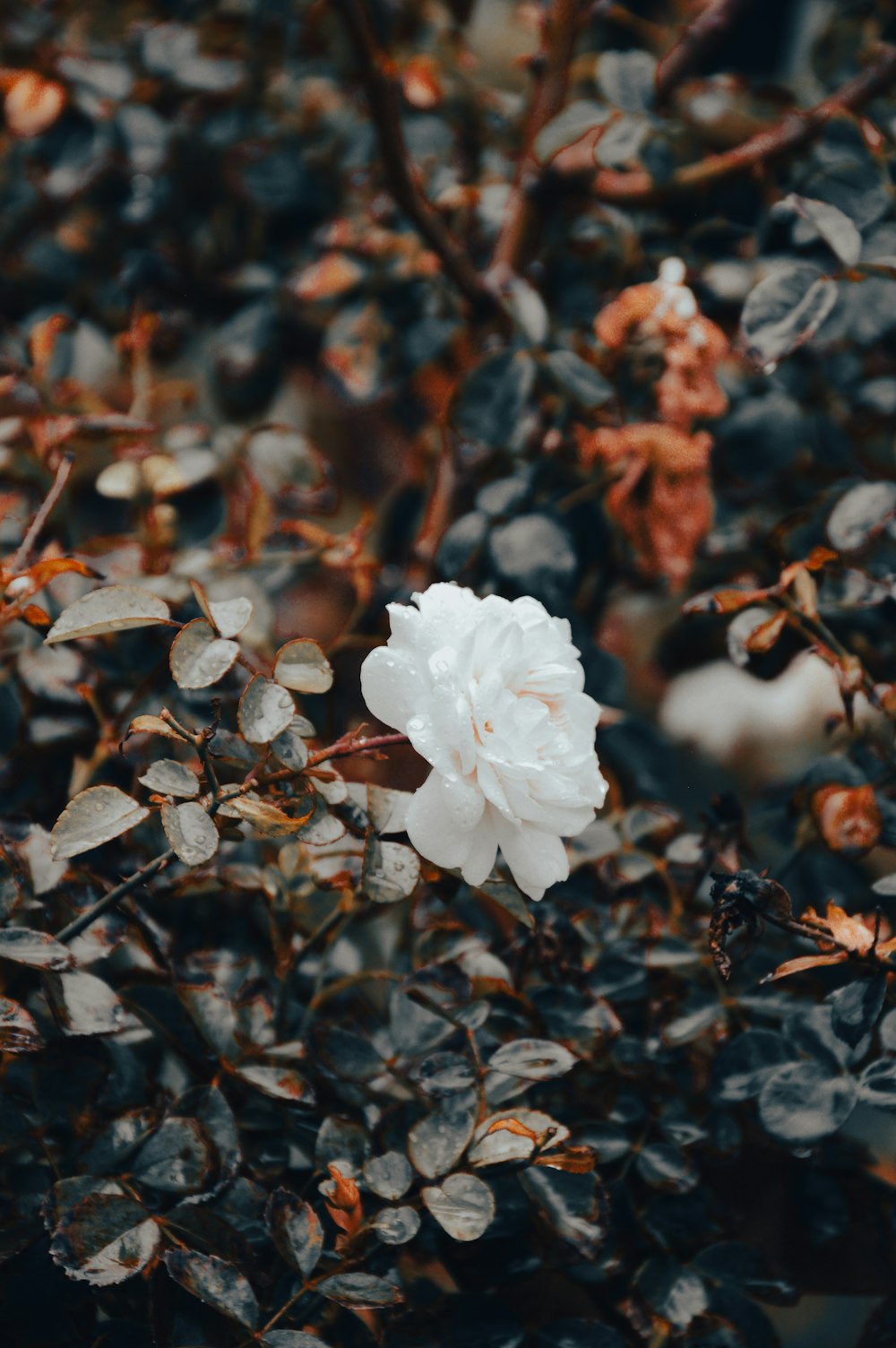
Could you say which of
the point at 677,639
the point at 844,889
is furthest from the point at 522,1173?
the point at 677,639

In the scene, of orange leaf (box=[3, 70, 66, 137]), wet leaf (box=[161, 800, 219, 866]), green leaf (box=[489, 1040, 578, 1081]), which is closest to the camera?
wet leaf (box=[161, 800, 219, 866])

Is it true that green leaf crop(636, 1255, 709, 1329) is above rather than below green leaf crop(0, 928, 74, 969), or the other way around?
below

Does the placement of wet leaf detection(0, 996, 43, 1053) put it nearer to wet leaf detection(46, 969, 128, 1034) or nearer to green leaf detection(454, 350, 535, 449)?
wet leaf detection(46, 969, 128, 1034)

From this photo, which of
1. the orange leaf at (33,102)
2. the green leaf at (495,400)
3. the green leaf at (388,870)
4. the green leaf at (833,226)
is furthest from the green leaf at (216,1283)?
the orange leaf at (33,102)

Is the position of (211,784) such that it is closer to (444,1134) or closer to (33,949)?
(33,949)

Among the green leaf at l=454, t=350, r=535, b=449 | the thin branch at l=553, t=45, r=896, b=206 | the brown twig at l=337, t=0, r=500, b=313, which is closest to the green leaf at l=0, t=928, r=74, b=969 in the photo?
the green leaf at l=454, t=350, r=535, b=449

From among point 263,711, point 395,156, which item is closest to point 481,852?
point 263,711

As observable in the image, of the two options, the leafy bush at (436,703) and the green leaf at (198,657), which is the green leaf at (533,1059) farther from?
the green leaf at (198,657)

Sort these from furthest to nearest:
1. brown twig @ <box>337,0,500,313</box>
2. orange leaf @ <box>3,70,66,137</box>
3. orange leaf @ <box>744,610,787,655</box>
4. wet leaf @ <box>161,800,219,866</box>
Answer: orange leaf @ <box>3,70,66,137</box>
brown twig @ <box>337,0,500,313</box>
orange leaf @ <box>744,610,787,655</box>
wet leaf @ <box>161,800,219,866</box>
